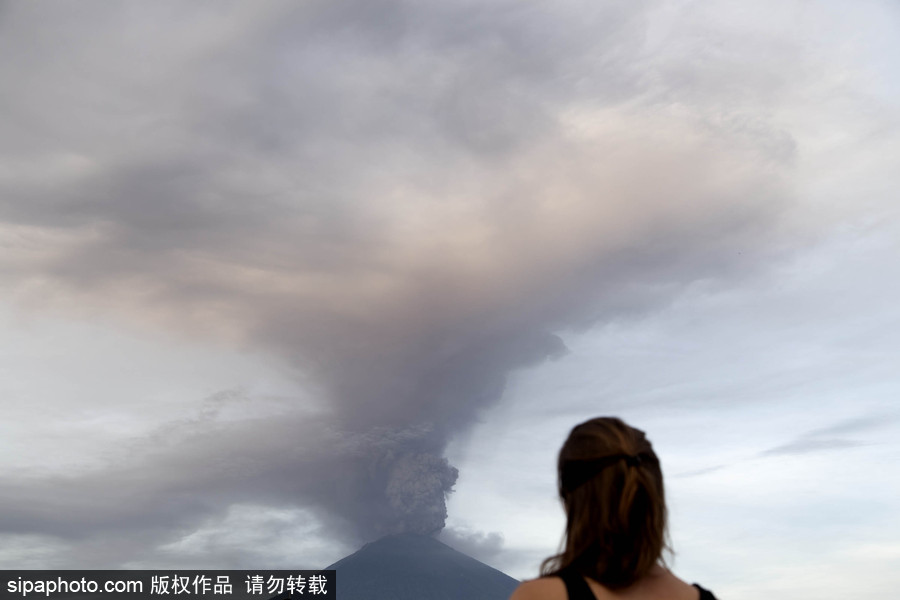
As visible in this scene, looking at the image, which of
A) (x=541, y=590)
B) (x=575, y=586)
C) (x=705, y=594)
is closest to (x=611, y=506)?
(x=575, y=586)

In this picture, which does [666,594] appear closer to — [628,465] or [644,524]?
[644,524]

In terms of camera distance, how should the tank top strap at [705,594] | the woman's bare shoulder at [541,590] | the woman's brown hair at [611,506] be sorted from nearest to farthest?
the woman's bare shoulder at [541,590] < the woman's brown hair at [611,506] < the tank top strap at [705,594]

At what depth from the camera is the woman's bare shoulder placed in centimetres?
479

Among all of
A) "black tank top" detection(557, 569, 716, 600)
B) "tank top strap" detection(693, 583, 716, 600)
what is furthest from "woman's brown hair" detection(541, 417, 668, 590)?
"tank top strap" detection(693, 583, 716, 600)

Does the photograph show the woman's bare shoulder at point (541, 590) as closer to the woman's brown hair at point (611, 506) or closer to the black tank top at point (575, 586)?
the black tank top at point (575, 586)

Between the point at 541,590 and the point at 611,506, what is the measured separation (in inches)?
28.7

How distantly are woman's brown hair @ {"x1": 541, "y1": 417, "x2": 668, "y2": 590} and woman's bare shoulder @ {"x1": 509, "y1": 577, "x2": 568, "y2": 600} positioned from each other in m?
0.15

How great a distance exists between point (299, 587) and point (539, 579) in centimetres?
2345

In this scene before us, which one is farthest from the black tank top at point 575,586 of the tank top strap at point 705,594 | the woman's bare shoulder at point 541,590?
the tank top strap at point 705,594

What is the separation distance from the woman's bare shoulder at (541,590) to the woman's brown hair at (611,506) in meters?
0.15

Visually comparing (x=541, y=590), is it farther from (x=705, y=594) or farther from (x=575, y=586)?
(x=705, y=594)

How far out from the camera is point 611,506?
5117 millimetres

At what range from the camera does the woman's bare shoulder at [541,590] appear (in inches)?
188

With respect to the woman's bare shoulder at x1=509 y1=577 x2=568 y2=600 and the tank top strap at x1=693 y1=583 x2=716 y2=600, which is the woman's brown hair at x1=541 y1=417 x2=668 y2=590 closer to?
the woman's bare shoulder at x1=509 y1=577 x2=568 y2=600
